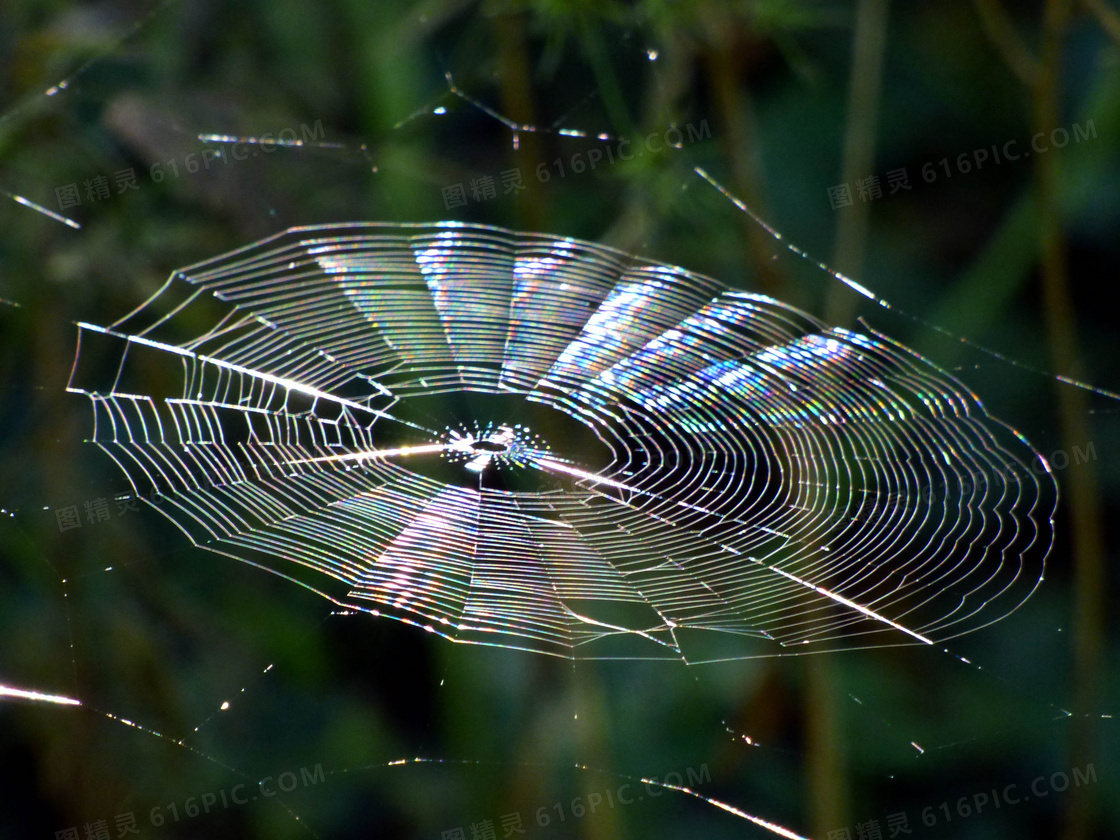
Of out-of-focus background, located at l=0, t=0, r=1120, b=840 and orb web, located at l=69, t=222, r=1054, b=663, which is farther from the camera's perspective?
out-of-focus background, located at l=0, t=0, r=1120, b=840

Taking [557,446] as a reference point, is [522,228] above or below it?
above

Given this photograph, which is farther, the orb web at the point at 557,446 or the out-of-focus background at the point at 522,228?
the out-of-focus background at the point at 522,228

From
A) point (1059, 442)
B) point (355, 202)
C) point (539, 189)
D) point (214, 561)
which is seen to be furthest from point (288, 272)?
point (1059, 442)

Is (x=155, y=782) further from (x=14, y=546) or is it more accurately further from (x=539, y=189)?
(x=539, y=189)
